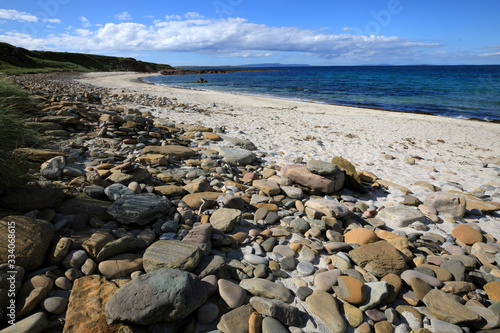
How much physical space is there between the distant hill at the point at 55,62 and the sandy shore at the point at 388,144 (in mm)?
19785

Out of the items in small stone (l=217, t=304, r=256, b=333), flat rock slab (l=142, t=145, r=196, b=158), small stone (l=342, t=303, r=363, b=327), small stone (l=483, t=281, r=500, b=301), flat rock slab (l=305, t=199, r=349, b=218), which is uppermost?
flat rock slab (l=142, t=145, r=196, b=158)

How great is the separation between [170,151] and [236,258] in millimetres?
3624

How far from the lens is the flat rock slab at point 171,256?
228 centimetres

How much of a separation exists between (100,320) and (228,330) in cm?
90

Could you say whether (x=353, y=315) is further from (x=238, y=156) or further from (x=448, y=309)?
(x=238, y=156)

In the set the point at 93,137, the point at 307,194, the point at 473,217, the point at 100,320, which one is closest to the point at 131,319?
the point at 100,320

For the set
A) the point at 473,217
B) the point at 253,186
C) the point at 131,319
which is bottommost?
the point at 473,217

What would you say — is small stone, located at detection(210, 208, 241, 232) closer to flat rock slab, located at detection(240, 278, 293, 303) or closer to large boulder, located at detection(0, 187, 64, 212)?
flat rock slab, located at detection(240, 278, 293, 303)

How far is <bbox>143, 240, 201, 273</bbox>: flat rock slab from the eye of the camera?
2.28 metres

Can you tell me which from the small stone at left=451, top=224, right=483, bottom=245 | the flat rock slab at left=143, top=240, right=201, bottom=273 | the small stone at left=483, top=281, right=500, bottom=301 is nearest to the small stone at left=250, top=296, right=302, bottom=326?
the flat rock slab at left=143, top=240, right=201, bottom=273

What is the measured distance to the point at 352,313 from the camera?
218 cm

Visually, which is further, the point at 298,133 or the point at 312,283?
the point at 298,133

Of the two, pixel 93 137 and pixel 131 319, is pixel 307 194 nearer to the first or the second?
pixel 131 319

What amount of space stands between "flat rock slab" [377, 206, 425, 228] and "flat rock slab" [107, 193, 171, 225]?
130 inches
